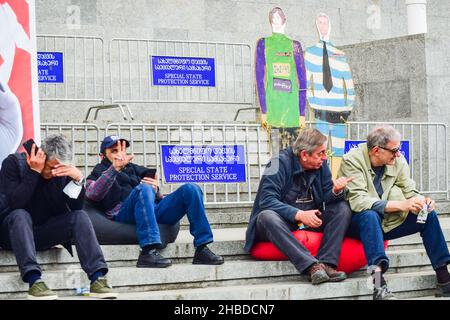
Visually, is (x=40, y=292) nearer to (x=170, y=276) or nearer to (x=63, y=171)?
(x=63, y=171)

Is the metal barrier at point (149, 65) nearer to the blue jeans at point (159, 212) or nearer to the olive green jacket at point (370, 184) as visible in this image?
the olive green jacket at point (370, 184)

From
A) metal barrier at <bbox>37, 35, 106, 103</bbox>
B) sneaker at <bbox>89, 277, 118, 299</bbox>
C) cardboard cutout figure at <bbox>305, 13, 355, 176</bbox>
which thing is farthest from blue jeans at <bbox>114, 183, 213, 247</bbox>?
metal barrier at <bbox>37, 35, 106, 103</bbox>

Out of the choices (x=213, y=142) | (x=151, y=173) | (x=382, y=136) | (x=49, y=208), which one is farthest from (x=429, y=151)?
(x=49, y=208)

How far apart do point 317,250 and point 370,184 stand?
0.71 metres

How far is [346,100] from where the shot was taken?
483 inches

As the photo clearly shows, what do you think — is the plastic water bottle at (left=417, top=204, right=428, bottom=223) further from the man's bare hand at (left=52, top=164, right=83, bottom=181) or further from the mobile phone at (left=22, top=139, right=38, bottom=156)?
the mobile phone at (left=22, top=139, right=38, bottom=156)

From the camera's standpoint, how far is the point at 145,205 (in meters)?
8.48

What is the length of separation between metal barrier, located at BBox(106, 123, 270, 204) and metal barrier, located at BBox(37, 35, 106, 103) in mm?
2138

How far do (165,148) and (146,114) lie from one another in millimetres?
3992

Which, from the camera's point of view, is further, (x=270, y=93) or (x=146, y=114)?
(x=146, y=114)

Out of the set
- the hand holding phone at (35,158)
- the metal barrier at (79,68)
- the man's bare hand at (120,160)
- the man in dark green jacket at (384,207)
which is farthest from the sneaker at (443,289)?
the metal barrier at (79,68)

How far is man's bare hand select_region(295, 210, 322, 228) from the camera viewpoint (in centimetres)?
856
